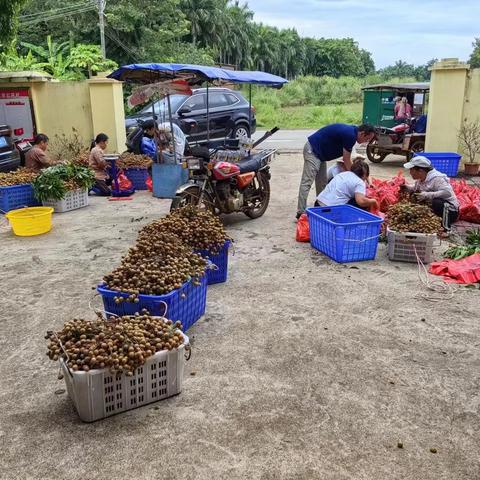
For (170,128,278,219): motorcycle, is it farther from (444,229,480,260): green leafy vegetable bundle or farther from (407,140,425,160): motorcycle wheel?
(407,140,425,160): motorcycle wheel

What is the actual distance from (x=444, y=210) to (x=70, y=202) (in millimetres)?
5719

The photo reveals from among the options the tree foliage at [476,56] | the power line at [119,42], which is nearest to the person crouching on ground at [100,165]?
the power line at [119,42]

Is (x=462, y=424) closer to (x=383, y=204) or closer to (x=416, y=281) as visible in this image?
(x=416, y=281)

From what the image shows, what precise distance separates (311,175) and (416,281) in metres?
2.70

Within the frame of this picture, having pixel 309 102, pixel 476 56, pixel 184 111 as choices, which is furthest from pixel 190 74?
pixel 476 56

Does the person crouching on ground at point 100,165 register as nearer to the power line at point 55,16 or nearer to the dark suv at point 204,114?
the dark suv at point 204,114

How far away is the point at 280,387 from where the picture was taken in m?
3.33

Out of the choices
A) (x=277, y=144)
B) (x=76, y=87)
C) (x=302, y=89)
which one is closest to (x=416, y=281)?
(x=76, y=87)

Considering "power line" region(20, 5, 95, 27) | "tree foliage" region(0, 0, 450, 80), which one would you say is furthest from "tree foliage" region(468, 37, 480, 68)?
"power line" region(20, 5, 95, 27)

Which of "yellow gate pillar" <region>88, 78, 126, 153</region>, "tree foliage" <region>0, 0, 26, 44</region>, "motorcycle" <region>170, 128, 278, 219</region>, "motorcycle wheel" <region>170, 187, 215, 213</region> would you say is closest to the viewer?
"motorcycle wheel" <region>170, 187, 215, 213</region>

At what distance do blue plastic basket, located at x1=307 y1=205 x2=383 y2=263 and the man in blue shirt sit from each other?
Result: 1207 mm

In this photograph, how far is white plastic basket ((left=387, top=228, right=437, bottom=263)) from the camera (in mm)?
5562

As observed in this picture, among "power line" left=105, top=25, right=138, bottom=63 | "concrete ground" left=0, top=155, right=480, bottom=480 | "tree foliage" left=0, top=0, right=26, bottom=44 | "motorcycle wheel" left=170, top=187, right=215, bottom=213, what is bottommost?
"concrete ground" left=0, top=155, right=480, bottom=480

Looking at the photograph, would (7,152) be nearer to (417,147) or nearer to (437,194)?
(437,194)
